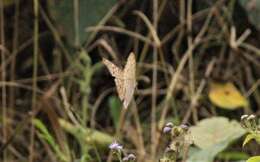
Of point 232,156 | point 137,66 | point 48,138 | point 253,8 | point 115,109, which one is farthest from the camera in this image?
point 137,66

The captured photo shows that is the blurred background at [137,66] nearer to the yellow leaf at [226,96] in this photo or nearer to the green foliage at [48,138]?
the yellow leaf at [226,96]

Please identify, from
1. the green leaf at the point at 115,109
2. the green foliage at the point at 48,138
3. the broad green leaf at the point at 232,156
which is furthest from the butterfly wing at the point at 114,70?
the green leaf at the point at 115,109

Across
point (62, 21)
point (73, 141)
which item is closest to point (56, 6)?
point (62, 21)

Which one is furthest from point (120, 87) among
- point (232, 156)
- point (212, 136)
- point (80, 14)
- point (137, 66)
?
point (137, 66)

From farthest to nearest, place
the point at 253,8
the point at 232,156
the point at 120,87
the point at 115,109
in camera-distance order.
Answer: the point at 115,109
the point at 253,8
the point at 232,156
the point at 120,87

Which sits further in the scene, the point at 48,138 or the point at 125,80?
the point at 48,138

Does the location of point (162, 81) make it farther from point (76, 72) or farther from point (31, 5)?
point (31, 5)

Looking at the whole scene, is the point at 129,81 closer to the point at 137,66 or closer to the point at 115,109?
the point at 115,109
